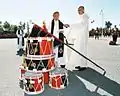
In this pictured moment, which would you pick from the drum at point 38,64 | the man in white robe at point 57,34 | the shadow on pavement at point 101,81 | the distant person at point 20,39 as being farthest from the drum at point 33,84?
the distant person at point 20,39

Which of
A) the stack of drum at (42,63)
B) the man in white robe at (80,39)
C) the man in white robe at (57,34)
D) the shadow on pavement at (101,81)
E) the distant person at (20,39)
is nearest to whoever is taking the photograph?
the shadow on pavement at (101,81)

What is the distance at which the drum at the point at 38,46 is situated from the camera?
18.9 ft

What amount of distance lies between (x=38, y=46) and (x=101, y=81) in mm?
1827

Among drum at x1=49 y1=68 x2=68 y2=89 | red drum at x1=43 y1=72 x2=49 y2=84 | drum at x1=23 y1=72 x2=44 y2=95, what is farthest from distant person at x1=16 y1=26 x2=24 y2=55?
drum at x1=23 y1=72 x2=44 y2=95

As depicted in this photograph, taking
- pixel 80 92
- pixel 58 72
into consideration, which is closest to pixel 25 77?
pixel 58 72

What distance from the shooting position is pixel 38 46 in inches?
227

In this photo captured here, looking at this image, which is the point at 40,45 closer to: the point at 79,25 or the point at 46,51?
the point at 46,51

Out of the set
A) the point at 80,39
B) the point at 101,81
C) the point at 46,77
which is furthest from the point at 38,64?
the point at 80,39

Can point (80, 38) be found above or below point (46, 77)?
above

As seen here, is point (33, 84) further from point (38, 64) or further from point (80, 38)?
point (80, 38)

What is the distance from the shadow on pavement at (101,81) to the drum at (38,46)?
144 cm

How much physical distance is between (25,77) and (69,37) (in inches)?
123

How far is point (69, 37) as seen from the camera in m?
8.23

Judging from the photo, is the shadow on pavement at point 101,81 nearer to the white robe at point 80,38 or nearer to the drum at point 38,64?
the white robe at point 80,38
